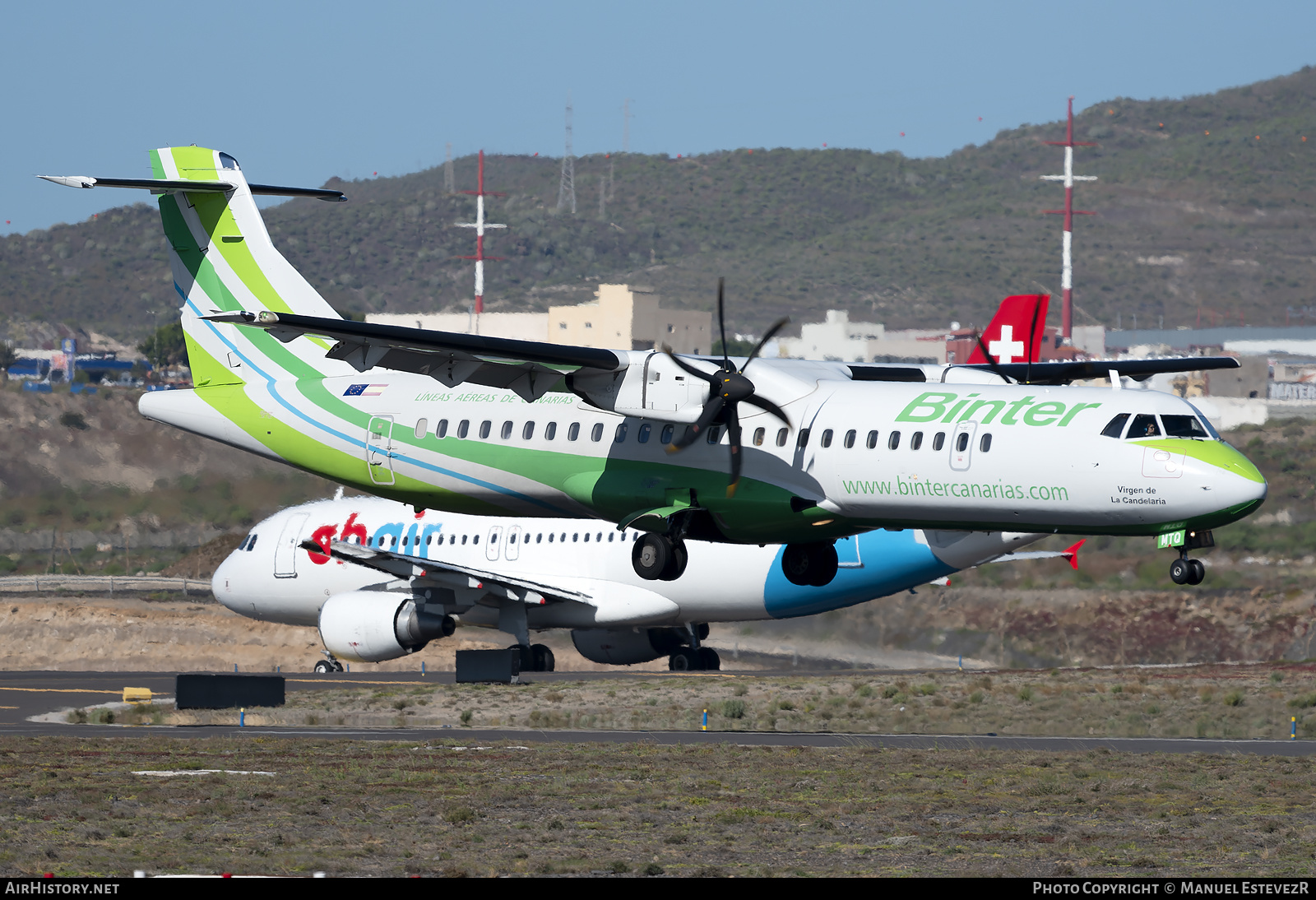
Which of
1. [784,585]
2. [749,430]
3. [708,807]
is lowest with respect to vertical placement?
[708,807]

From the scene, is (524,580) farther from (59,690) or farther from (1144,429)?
(1144,429)

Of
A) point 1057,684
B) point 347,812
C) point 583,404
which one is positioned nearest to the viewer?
point 347,812

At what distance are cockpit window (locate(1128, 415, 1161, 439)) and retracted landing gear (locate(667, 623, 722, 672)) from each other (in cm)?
Answer: 2411

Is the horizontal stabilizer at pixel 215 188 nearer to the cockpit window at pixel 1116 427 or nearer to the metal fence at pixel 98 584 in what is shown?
the cockpit window at pixel 1116 427

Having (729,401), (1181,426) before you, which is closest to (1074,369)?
(1181,426)

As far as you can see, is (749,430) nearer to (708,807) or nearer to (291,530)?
(708,807)

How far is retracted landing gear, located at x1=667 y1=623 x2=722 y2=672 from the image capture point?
49312 millimetres

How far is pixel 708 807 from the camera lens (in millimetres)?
22922

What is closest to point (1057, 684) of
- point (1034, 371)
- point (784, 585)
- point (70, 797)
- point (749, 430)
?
point (784, 585)

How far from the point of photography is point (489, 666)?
1740 inches

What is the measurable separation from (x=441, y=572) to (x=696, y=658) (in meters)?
8.69

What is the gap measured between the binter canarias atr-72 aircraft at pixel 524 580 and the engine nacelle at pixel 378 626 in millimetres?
Answer: 48

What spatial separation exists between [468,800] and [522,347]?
9.24m
